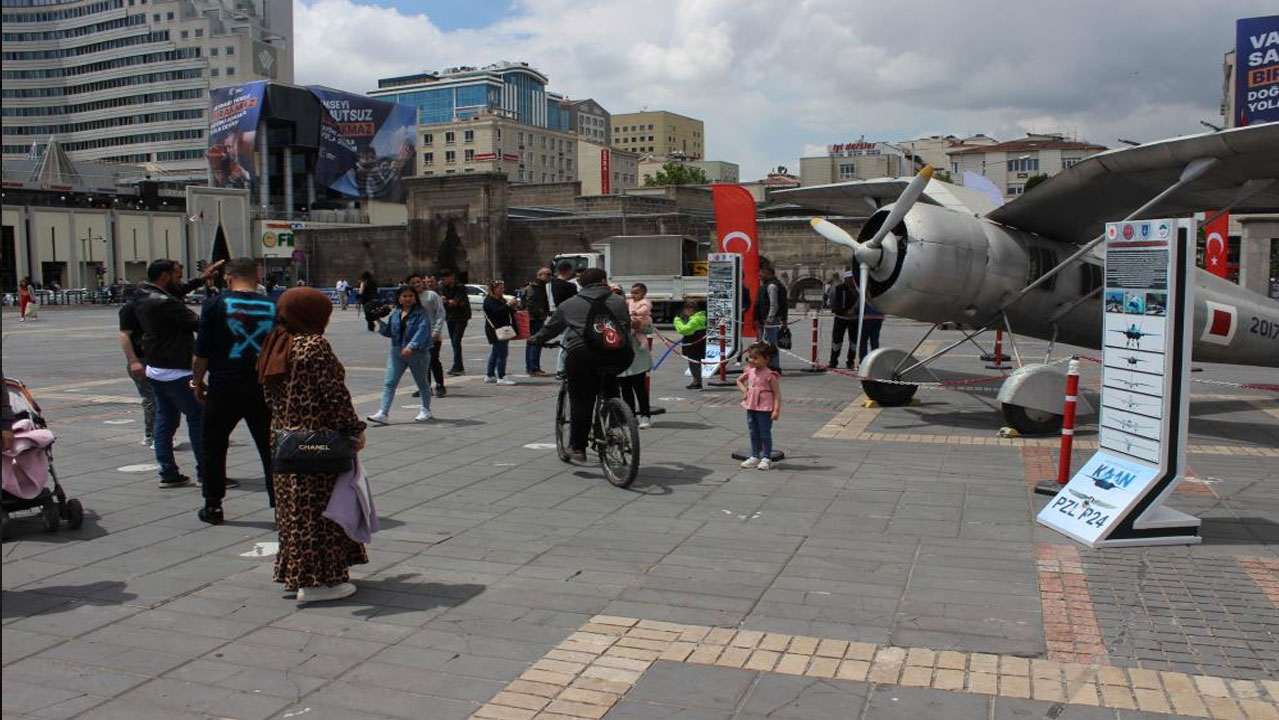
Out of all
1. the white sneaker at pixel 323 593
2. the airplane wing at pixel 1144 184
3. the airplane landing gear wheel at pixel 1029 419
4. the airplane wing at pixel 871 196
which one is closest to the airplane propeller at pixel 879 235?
the airplane wing at pixel 871 196

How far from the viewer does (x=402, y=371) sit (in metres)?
11.6

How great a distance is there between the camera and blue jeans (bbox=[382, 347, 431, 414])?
11.5m

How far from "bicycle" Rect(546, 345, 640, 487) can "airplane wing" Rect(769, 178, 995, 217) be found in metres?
6.13

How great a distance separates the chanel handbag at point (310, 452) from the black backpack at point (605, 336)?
11.5 feet

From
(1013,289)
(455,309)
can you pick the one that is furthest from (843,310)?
(455,309)

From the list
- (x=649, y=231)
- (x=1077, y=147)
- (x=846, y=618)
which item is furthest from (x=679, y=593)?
(x=1077, y=147)

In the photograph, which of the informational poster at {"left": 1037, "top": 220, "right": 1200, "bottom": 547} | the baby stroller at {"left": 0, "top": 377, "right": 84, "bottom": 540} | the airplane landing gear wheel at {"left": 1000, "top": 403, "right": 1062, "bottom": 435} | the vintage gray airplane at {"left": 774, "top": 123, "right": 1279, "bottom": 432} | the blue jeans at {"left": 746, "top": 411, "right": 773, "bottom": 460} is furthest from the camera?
the airplane landing gear wheel at {"left": 1000, "top": 403, "right": 1062, "bottom": 435}

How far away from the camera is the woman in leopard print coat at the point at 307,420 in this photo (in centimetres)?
512

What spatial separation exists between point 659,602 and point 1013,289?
333 inches

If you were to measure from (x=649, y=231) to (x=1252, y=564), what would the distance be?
160 feet

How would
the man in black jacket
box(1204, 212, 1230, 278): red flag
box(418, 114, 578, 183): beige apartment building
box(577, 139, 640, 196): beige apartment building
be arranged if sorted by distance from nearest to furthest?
the man in black jacket < box(1204, 212, 1230, 278): red flag < box(418, 114, 578, 183): beige apartment building < box(577, 139, 640, 196): beige apartment building

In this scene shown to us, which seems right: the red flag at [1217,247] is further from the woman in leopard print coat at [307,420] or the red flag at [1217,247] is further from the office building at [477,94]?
the office building at [477,94]

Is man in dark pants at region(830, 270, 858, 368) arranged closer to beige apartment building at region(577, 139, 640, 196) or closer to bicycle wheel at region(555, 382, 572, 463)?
bicycle wheel at region(555, 382, 572, 463)

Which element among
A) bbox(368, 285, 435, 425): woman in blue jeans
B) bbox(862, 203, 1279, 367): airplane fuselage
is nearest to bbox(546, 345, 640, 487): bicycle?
bbox(368, 285, 435, 425): woman in blue jeans
